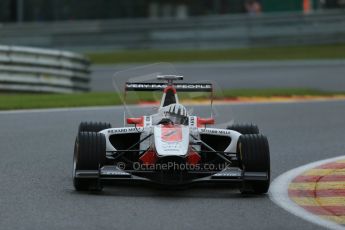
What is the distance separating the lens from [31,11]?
33812 millimetres

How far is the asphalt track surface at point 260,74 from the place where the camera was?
23.2 m

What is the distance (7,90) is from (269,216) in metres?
12.6

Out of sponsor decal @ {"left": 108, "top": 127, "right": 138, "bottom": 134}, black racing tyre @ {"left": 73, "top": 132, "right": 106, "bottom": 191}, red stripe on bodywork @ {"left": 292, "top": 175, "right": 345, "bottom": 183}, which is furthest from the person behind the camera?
red stripe on bodywork @ {"left": 292, "top": 175, "right": 345, "bottom": 183}

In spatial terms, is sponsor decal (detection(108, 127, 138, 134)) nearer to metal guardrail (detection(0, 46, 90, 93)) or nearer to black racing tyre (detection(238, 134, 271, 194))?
black racing tyre (detection(238, 134, 271, 194))

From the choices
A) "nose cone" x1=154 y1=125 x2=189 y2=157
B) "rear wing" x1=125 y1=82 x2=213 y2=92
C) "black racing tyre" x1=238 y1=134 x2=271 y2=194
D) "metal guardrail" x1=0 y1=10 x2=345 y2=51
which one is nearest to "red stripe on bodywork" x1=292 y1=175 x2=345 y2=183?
"black racing tyre" x1=238 y1=134 x2=271 y2=194

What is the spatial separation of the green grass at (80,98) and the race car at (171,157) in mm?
6332

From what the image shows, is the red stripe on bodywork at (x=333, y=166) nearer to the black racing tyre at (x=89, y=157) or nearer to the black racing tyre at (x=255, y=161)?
the black racing tyre at (x=255, y=161)

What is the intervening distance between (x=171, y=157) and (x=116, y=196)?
2.03 feet

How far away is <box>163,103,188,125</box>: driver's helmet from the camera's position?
9984mm

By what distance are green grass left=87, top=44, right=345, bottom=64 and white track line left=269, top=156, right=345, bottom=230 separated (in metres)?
17.9

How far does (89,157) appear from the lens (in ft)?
30.8

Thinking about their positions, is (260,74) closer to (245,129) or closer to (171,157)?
(245,129)

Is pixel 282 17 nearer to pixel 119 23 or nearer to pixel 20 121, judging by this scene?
pixel 119 23

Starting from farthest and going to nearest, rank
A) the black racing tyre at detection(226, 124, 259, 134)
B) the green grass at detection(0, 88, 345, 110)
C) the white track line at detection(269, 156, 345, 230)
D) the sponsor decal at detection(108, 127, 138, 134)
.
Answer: the green grass at detection(0, 88, 345, 110) → the black racing tyre at detection(226, 124, 259, 134) → the sponsor decal at detection(108, 127, 138, 134) → the white track line at detection(269, 156, 345, 230)
